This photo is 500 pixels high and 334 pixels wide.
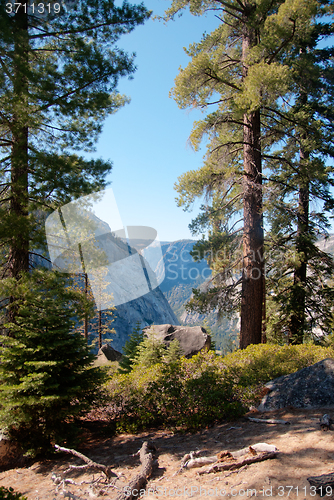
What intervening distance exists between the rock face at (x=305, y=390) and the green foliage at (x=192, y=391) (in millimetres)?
274

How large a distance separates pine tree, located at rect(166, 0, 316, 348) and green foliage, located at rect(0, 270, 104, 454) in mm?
4590

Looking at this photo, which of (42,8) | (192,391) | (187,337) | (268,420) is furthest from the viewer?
(187,337)

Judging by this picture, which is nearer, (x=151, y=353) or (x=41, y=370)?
(x=41, y=370)

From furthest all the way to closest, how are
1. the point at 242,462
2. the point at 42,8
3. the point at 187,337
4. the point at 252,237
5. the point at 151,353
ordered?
the point at 187,337
the point at 151,353
the point at 252,237
the point at 42,8
the point at 242,462

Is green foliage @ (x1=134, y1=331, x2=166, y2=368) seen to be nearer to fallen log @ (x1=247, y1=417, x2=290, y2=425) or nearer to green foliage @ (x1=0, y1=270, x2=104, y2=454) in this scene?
green foliage @ (x1=0, y1=270, x2=104, y2=454)

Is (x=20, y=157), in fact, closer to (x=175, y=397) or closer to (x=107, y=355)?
(x=175, y=397)

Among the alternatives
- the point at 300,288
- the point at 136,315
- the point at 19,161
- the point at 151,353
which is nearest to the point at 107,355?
the point at 151,353

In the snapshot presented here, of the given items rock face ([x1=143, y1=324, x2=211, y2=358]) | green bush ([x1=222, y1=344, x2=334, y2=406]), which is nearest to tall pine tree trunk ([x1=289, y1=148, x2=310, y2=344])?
rock face ([x1=143, y1=324, x2=211, y2=358])

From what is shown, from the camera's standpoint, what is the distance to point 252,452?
3.07 meters

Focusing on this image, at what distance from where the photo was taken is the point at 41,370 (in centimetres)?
419

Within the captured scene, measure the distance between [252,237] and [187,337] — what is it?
4.97 metres

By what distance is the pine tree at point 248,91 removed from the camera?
20.8 ft

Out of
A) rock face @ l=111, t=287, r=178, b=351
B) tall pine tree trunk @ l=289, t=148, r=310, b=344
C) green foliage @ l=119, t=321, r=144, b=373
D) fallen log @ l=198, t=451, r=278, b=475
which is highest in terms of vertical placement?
tall pine tree trunk @ l=289, t=148, r=310, b=344

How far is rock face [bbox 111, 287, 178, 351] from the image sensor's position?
85.2 meters
